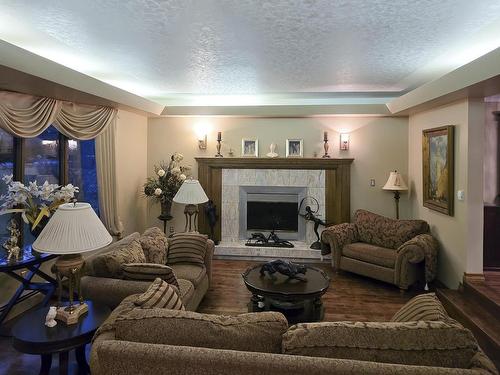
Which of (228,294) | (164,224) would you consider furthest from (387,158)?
(164,224)

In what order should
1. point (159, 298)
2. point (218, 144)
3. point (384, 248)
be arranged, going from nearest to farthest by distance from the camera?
point (159, 298)
point (384, 248)
point (218, 144)

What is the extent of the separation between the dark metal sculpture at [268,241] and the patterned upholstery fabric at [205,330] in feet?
13.7

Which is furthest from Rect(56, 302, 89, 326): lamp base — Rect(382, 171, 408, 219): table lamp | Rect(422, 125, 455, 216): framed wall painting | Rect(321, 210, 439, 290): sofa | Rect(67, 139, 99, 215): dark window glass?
Rect(382, 171, 408, 219): table lamp

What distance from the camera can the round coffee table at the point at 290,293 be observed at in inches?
123

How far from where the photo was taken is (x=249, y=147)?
20.0ft

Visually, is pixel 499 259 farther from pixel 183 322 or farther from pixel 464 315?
pixel 183 322

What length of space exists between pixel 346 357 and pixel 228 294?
2.89m

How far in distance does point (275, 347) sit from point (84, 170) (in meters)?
4.15

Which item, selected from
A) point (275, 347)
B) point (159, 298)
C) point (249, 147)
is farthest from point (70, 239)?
point (249, 147)


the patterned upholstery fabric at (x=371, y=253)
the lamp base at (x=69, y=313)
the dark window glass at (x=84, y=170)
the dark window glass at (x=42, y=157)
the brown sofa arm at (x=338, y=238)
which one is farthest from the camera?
the brown sofa arm at (x=338, y=238)

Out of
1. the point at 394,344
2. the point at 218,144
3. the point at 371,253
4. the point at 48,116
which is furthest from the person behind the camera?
the point at 218,144

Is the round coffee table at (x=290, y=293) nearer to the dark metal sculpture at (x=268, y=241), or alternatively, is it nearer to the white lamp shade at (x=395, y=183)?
the dark metal sculpture at (x=268, y=241)

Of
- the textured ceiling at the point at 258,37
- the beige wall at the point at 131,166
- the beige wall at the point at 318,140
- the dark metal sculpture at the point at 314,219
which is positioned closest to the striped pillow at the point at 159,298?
the textured ceiling at the point at 258,37

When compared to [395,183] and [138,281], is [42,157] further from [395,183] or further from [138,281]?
[395,183]
